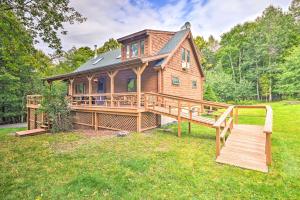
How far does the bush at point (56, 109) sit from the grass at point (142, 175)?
4.69 metres

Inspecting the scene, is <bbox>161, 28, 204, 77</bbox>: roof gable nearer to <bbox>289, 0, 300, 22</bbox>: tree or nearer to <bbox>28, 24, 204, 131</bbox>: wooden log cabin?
<bbox>28, 24, 204, 131</bbox>: wooden log cabin

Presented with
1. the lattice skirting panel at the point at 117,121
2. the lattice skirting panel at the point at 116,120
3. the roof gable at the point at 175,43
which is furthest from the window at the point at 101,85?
the roof gable at the point at 175,43

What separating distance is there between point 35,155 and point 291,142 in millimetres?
9566

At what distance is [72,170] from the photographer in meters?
4.70

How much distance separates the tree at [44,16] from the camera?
7184 mm

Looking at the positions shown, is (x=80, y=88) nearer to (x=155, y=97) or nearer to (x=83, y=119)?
(x=83, y=119)

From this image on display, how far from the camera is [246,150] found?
215 inches

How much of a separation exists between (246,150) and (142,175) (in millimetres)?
3377

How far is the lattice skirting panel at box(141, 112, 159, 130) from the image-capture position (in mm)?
10202

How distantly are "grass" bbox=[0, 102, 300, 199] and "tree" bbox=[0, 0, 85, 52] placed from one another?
519cm

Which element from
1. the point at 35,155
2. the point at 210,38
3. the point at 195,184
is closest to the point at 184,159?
the point at 195,184

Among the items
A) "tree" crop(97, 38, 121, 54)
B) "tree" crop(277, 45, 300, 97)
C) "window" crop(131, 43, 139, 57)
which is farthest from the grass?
"tree" crop(97, 38, 121, 54)

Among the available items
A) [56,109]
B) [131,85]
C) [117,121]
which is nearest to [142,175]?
[117,121]

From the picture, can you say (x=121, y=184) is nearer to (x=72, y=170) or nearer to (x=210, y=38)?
(x=72, y=170)
